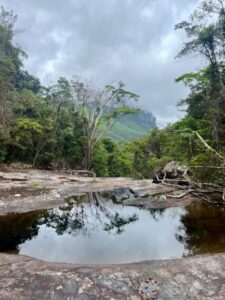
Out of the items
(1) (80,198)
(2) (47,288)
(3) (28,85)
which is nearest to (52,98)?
(3) (28,85)

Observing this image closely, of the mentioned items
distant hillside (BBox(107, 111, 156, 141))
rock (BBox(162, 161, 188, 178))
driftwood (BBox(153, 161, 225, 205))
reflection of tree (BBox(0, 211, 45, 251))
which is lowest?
reflection of tree (BBox(0, 211, 45, 251))

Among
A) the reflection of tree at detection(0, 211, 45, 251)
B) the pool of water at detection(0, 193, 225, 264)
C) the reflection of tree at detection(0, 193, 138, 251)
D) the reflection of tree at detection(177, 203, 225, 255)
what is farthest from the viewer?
the reflection of tree at detection(0, 193, 138, 251)

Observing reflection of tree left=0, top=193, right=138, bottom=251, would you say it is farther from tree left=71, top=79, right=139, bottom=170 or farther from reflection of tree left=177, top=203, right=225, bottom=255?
tree left=71, top=79, right=139, bottom=170

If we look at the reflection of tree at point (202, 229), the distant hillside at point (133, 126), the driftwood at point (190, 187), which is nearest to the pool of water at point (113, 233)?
the reflection of tree at point (202, 229)

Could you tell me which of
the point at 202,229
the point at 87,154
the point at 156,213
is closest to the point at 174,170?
the point at 156,213

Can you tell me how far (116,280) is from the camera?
4855mm

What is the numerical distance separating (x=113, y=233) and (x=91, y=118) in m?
24.7

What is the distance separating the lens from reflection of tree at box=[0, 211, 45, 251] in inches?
296

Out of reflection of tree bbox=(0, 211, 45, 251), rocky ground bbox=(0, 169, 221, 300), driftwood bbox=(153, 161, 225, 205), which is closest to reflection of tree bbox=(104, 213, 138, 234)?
driftwood bbox=(153, 161, 225, 205)

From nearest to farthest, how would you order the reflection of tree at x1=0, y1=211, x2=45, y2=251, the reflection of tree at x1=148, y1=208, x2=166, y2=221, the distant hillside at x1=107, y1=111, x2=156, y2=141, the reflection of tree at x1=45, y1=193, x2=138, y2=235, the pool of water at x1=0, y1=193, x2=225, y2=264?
the pool of water at x1=0, y1=193, x2=225, y2=264, the reflection of tree at x1=0, y1=211, x2=45, y2=251, the reflection of tree at x1=45, y1=193, x2=138, y2=235, the reflection of tree at x1=148, y1=208, x2=166, y2=221, the distant hillside at x1=107, y1=111, x2=156, y2=141

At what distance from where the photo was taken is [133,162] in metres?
40.3

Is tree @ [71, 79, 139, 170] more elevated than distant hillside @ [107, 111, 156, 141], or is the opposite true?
distant hillside @ [107, 111, 156, 141]

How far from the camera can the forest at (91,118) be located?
21.1 meters

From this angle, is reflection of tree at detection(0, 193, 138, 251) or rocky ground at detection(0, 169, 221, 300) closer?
rocky ground at detection(0, 169, 221, 300)
